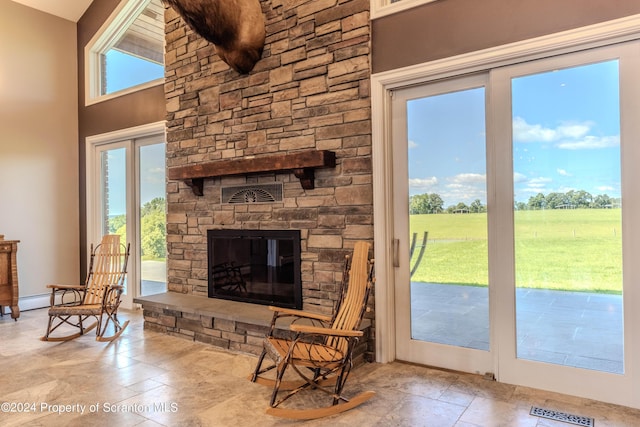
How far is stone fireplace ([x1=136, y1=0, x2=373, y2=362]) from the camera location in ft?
11.2

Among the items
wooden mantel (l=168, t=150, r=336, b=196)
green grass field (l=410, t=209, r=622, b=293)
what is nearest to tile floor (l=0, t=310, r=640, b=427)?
green grass field (l=410, t=209, r=622, b=293)

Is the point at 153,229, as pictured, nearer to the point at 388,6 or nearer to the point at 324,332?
the point at 324,332

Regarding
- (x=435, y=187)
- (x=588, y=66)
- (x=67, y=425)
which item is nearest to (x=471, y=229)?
(x=435, y=187)

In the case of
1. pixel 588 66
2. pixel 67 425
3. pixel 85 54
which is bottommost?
pixel 67 425

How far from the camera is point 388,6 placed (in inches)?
130

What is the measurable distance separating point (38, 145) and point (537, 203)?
6.02 m

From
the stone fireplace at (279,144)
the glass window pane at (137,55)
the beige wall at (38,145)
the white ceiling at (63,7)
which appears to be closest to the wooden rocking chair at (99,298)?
the stone fireplace at (279,144)

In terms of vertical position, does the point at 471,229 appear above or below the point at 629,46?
below

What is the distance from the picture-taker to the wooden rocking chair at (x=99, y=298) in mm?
4031

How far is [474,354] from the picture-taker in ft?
10.1

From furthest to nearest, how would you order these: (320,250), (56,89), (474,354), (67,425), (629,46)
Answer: (56,89), (320,250), (474,354), (629,46), (67,425)

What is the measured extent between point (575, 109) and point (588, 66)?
27cm

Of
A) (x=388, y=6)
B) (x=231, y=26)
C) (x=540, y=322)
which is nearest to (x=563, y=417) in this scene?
(x=540, y=322)

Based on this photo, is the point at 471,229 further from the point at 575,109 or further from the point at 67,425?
the point at 67,425
